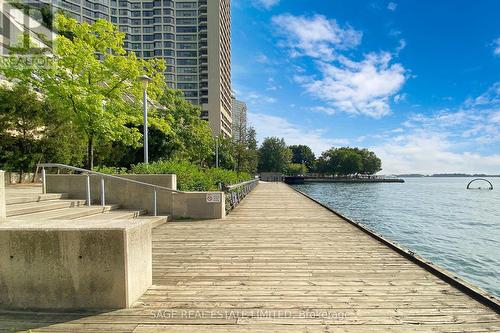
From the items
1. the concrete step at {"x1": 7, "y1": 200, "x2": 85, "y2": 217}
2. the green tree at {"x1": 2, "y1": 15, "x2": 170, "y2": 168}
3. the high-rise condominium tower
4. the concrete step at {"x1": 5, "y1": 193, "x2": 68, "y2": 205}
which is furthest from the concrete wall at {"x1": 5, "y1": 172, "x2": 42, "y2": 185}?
the high-rise condominium tower

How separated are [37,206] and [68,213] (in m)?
0.77

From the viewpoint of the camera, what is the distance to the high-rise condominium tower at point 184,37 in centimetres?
8425

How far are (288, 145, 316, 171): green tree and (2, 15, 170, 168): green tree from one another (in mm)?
112716

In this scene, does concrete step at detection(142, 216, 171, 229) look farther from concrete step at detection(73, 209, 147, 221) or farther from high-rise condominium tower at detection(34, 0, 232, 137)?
high-rise condominium tower at detection(34, 0, 232, 137)

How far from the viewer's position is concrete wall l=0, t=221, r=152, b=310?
10.1 ft

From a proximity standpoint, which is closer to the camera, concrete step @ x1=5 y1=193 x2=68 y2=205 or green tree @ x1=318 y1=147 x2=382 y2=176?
concrete step @ x1=5 y1=193 x2=68 y2=205

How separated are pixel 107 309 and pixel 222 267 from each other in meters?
2.02

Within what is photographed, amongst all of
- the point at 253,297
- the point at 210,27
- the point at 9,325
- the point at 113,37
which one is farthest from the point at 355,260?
the point at 210,27

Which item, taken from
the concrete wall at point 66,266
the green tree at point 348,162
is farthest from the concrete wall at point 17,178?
the green tree at point 348,162

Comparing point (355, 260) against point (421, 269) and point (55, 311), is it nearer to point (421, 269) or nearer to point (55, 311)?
point (421, 269)

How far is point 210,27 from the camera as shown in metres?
84.2

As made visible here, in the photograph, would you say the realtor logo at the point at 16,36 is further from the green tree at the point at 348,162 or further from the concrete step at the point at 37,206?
the green tree at the point at 348,162

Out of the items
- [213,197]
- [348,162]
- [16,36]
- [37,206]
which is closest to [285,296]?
[213,197]

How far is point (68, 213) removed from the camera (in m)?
6.65
